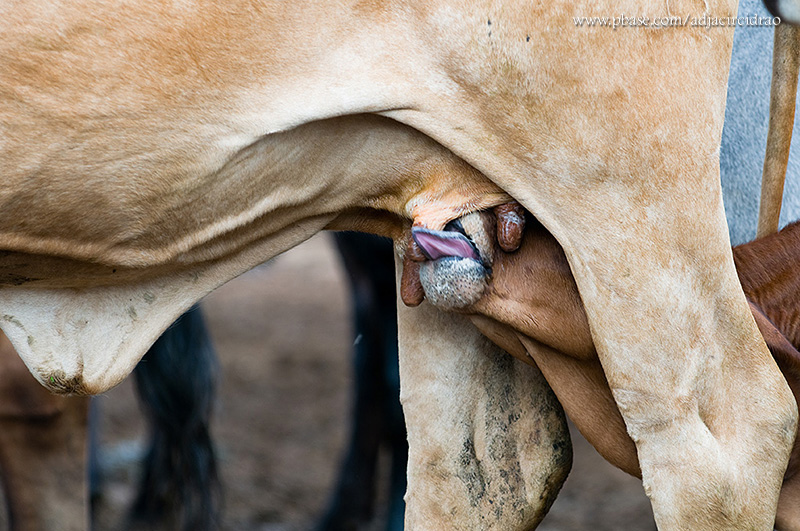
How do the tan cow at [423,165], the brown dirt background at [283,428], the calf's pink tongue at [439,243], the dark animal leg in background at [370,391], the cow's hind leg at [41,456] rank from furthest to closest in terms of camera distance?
the brown dirt background at [283,428]
the dark animal leg in background at [370,391]
the cow's hind leg at [41,456]
the calf's pink tongue at [439,243]
the tan cow at [423,165]

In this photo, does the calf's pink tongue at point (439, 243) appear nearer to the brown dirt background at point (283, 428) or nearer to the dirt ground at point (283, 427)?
the brown dirt background at point (283, 428)

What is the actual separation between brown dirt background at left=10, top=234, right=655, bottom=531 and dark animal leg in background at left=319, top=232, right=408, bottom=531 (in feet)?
0.34

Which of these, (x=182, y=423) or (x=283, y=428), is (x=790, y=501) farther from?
(x=283, y=428)

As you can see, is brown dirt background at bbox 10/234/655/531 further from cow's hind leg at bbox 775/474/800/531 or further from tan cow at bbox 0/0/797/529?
cow's hind leg at bbox 775/474/800/531

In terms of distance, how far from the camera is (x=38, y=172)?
852mm

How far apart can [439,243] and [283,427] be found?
2.36 m

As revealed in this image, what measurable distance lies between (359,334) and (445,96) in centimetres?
152

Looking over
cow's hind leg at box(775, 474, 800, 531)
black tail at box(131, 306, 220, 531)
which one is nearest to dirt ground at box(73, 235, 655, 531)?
black tail at box(131, 306, 220, 531)

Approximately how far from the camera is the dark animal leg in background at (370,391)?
2.30 meters

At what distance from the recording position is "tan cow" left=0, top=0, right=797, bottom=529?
33.4 inches

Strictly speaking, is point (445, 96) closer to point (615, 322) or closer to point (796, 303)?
point (615, 322)

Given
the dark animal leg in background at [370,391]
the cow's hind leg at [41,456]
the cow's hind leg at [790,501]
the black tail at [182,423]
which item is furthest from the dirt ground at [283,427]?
the cow's hind leg at [790,501]

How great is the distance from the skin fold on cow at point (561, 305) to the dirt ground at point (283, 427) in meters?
1.49

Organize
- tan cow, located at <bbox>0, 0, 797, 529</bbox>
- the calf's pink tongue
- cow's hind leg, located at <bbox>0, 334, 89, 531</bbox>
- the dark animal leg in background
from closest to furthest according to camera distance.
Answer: tan cow, located at <bbox>0, 0, 797, 529</bbox>, the calf's pink tongue, cow's hind leg, located at <bbox>0, 334, 89, 531</bbox>, the dark animal leg in background
